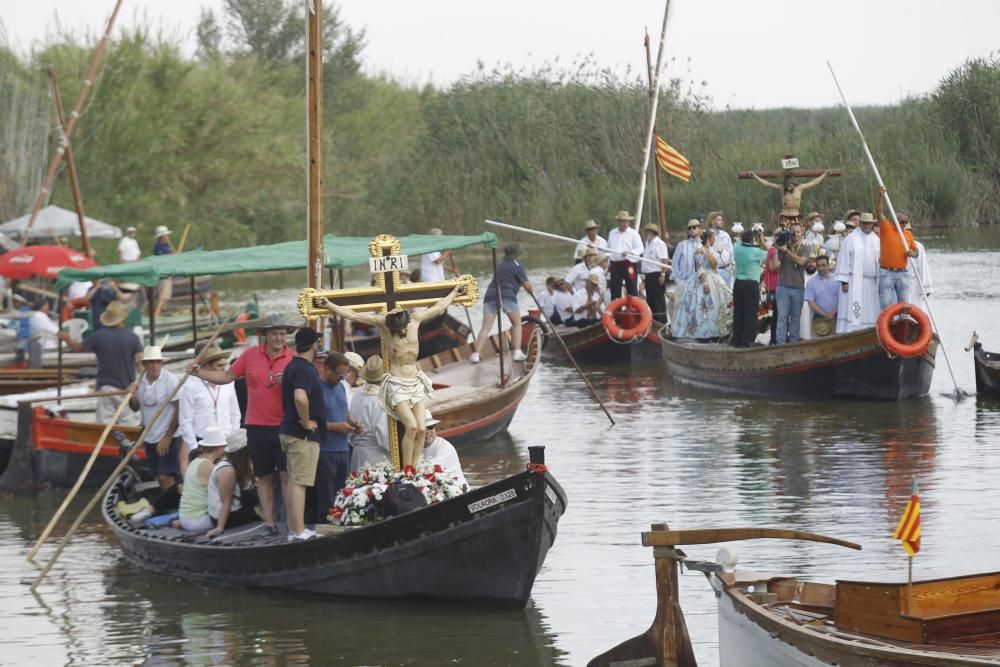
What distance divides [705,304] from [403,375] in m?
11.5

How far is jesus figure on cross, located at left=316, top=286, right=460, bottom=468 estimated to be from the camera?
1214 cm

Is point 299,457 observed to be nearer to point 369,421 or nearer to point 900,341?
point 369,421

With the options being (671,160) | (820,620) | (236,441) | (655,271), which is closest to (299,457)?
(236,441)

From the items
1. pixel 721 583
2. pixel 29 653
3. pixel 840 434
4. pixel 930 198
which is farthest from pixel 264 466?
pixel 930 198

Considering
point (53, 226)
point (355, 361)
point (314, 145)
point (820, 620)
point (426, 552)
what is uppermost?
point (314, 145)

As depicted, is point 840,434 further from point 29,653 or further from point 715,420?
point 29,653

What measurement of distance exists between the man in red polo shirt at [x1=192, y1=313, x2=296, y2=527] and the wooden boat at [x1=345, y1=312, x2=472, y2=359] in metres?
11.6

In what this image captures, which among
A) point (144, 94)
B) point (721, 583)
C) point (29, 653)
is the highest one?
point (144, 94)

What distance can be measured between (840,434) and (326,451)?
8.16 metres

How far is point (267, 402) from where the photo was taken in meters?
12.0

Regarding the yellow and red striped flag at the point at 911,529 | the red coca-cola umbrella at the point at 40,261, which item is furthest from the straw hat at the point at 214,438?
the red coca-cola umbrella at the point at 40,261

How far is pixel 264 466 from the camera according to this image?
12.1m

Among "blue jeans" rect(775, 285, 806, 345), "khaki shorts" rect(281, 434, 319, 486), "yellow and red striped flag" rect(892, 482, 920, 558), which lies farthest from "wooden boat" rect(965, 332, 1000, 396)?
"yellow and red striped flag" rect(892, 482, 920, 558)

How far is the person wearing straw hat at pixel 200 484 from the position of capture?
12.7 meters
